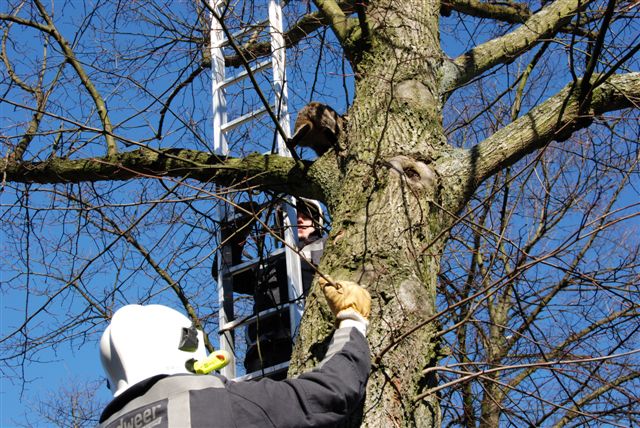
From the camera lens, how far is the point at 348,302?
2871 mm

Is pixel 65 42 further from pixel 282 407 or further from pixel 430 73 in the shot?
pixel 282 407

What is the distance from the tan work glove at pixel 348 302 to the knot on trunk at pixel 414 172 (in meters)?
0.69

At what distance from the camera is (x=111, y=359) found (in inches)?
100

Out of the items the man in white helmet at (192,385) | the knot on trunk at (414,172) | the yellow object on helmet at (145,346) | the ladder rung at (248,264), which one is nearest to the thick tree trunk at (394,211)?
the knot on trunk at (414,172)

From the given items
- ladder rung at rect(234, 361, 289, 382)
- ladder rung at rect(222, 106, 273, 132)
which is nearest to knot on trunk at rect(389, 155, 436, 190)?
ladder rung at rect(234, 361, 289, 382)

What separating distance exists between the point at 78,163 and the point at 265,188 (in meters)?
0.94

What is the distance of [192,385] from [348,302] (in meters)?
0.69

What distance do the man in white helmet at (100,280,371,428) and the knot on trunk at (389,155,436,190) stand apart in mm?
909

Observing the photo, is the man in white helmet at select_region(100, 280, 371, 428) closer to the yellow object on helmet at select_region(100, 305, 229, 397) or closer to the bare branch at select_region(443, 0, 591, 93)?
the yellow object on helmet at select_region(100, 305, 229, 397)

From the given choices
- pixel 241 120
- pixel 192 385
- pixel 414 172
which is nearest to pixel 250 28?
pixel 241 120

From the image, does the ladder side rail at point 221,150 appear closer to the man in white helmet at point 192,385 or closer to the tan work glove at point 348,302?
the tan work glove at point 348,302

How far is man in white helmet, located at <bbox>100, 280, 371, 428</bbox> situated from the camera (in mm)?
2309

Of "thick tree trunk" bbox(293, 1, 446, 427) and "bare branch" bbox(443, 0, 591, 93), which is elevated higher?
"bare branch" bbox(443, 0, 591, 93)

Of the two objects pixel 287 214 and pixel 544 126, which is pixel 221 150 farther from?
pixel 544 126
